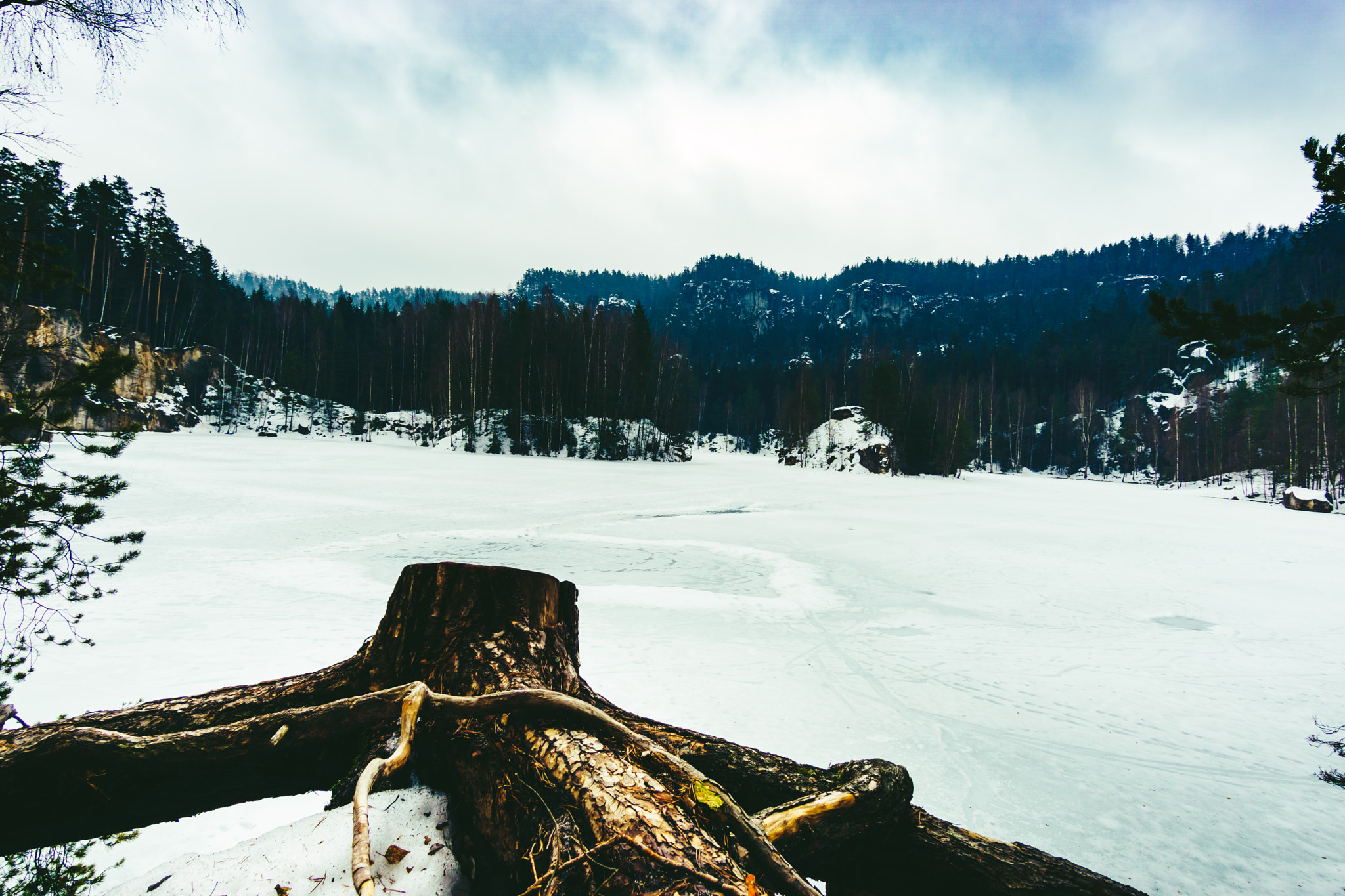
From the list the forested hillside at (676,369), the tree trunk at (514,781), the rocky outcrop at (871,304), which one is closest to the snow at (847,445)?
the forested hillside at (676,369)

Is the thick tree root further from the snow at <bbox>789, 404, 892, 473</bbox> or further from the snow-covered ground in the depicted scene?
the snow at <bbox>789, 404, 892, 473</bbox>

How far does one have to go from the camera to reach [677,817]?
110 cm

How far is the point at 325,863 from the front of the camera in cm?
129

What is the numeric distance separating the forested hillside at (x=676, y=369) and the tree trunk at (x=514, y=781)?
2.28 meters

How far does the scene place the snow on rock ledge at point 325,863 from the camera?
48.6 inches

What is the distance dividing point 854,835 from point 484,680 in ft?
3.90

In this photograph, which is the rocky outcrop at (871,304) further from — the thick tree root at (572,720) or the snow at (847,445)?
the thick tree root at (572,720)

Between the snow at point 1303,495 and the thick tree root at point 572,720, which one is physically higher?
the snow at point 1303,495

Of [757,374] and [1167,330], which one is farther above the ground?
[757,374]

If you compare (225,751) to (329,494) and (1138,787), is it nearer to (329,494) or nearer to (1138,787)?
(1138,787)

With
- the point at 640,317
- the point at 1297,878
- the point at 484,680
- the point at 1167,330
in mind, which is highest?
the point at 640,317

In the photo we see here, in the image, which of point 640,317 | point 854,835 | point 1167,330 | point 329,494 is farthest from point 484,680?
point 640,317

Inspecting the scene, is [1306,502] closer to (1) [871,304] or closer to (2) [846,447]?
(2) [846,447]

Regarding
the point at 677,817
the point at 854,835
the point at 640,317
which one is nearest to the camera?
the point at 677,817
